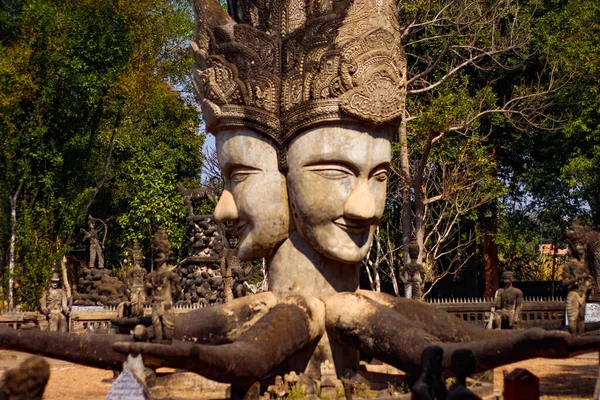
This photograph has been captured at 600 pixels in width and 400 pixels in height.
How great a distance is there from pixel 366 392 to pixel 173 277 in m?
2.34

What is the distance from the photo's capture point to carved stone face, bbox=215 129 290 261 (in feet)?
30.7

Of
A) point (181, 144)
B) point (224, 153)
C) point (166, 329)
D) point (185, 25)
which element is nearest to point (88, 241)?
point (181, 144)

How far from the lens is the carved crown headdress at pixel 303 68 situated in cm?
909

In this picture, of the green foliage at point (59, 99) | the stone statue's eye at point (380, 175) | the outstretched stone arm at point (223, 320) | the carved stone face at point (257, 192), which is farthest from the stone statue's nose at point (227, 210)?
the green foliage at point (59, 99)

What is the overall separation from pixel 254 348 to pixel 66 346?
1.66 meters

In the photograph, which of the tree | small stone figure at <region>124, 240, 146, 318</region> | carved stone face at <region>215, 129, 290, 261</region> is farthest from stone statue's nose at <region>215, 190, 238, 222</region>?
the tree

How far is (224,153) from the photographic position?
9586 mm

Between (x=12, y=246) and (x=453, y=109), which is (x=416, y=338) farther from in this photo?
(x=12, y=246)

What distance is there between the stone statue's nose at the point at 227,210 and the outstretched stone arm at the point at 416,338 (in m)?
1.42

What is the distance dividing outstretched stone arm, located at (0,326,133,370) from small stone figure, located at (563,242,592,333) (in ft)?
12.8

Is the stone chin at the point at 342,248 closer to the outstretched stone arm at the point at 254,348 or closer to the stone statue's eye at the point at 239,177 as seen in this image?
the outstretched stone arm at the point at 254,348

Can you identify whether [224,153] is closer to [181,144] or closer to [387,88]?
[387,88]

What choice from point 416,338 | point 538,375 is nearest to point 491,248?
point 538,375

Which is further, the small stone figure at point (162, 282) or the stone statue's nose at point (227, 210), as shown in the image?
the stone statue's nose at point (227, 210)
